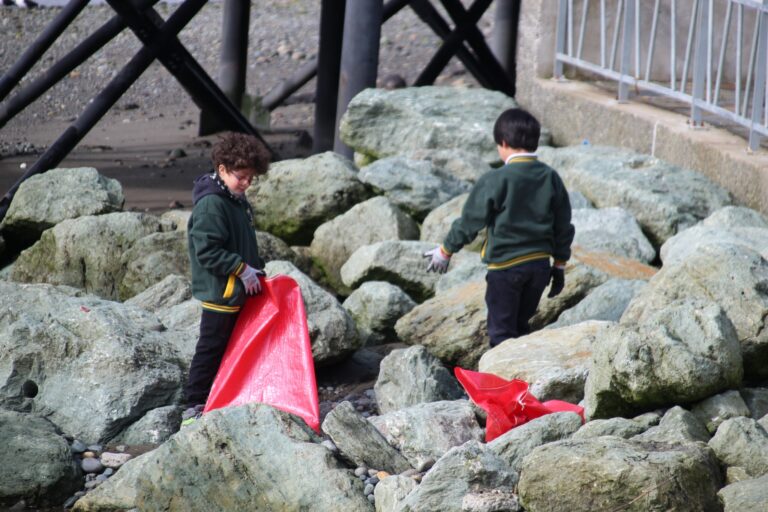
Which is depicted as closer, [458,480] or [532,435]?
[458,480]

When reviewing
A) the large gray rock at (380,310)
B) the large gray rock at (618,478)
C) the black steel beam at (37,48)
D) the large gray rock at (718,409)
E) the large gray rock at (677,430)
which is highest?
the black steel beam at (37,48)

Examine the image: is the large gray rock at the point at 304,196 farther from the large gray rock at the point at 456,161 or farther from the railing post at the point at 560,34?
the railing post at the point at 560,34

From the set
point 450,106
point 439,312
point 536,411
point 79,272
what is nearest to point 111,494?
point 536,411

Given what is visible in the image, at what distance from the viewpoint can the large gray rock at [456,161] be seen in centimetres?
701

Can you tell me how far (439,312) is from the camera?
489 cm

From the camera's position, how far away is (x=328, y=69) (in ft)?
29.5

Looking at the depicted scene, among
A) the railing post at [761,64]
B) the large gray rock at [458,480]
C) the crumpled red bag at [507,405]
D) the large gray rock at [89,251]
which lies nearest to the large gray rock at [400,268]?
the large gray rock at [89,251]

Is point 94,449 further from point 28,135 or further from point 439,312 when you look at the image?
point 28,135

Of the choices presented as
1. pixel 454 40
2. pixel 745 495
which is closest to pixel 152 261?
pixel 745 495

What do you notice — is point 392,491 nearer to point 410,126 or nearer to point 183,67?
point 410,126

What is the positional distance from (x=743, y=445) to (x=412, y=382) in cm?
146

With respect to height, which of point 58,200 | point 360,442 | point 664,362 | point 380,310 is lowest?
point 380,310

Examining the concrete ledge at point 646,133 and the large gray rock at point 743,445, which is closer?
the large gray rock at point 743,445

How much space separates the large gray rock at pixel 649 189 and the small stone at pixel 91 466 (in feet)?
11.0
